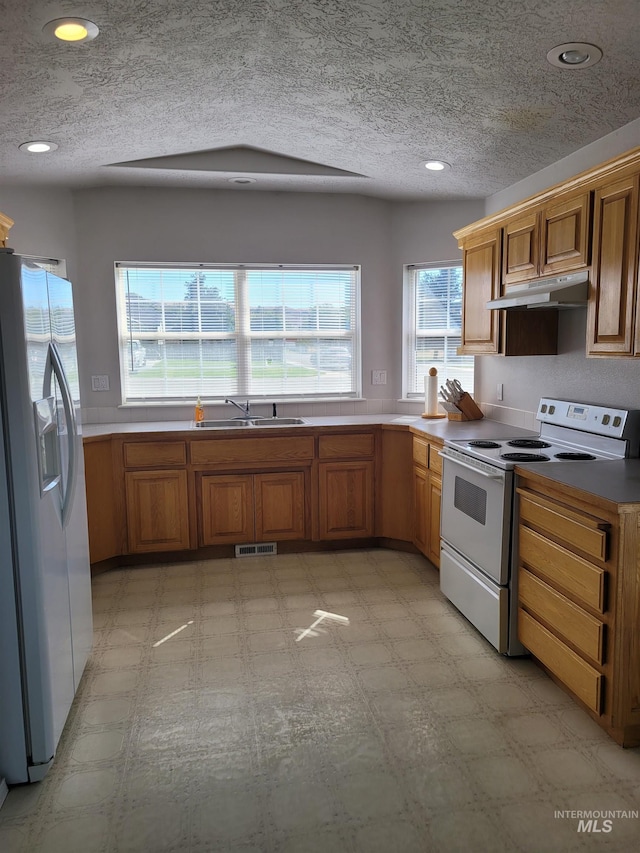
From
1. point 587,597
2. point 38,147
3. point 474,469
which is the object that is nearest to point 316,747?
point 587,597

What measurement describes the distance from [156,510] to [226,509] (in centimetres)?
45

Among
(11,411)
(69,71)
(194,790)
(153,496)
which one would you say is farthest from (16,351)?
(153,496)

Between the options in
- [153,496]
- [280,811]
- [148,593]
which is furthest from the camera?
[153,496]

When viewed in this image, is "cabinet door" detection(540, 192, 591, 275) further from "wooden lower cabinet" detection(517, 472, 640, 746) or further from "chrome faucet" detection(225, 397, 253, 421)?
"chrome faucet" detection(225, 397, 253, 421)

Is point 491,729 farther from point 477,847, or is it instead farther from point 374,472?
point 374,472

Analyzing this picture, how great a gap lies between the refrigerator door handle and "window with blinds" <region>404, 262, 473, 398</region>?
9.60 feet

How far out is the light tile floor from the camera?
1.84m

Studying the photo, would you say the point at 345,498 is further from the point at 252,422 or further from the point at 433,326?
the point at 433,326

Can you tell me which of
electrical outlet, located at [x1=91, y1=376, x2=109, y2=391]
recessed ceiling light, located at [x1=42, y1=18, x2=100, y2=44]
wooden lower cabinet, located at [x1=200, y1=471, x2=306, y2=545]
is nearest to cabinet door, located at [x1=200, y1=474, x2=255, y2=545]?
wooden lower cabinet, located at [x1=200, y1=471, x2=306, y2=545]

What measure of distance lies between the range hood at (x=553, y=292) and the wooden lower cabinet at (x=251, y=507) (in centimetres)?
184

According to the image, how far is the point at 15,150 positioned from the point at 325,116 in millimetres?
1683

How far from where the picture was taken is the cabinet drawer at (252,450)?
4.12m

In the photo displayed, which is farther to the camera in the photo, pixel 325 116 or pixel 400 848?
pixel 325 116

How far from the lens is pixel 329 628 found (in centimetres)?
319
